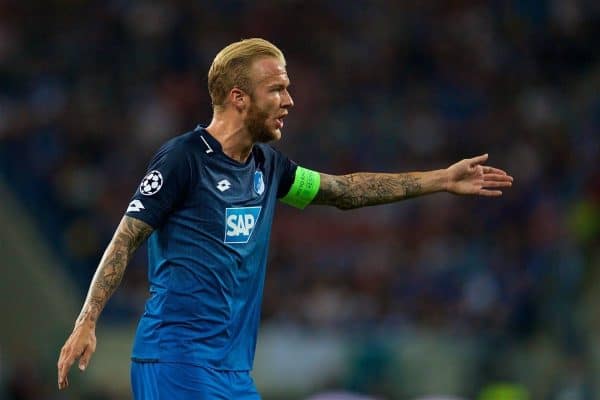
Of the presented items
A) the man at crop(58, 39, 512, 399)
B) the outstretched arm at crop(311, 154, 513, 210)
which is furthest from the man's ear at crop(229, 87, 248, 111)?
the outstretched arm at crop(311, 154, 513, 210)

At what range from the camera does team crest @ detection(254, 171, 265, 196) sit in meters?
5.21

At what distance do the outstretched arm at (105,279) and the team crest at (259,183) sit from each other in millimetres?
547

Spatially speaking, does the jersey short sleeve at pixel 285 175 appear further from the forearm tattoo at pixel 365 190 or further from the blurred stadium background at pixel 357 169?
the blurred stadium background at pixel 357 169

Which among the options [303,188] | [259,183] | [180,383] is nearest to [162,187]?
[259,183]

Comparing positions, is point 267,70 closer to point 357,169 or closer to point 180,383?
point 180,383

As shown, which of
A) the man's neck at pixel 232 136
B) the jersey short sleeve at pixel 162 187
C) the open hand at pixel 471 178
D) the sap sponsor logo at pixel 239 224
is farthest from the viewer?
the open hand at pixel 471 178

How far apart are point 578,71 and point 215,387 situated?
10.6 meters

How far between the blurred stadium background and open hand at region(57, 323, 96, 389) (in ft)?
20.7

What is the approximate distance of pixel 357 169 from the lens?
1384 cm

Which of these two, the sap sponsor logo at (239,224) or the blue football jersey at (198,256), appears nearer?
the blue football jersey at (198,256)

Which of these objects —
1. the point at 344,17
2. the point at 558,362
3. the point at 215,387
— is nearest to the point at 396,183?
the point at 215,387

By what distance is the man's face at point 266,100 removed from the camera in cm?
516

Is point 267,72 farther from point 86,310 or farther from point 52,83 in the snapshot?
point 52,83

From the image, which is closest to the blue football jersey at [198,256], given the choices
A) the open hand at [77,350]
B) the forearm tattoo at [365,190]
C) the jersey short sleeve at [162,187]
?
the jersey short sleeve at [162,187]
